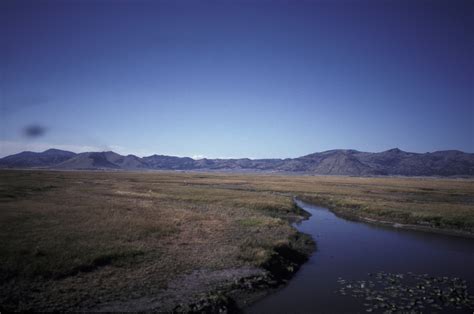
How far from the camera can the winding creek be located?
14820mm

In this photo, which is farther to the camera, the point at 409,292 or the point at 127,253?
the point at 127,253

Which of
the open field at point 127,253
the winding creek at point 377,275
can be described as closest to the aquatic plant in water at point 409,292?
the winding creek at point 377,275

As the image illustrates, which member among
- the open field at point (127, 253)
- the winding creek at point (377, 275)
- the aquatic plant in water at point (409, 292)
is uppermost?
the open field at point (127, 253)

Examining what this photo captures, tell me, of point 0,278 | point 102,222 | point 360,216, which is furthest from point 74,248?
point 360,216

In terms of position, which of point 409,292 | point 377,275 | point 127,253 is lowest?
point 377,275

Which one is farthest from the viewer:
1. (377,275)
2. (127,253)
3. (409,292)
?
(127,253)

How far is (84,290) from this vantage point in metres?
14.2

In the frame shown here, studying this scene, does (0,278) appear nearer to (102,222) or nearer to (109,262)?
(109,262)

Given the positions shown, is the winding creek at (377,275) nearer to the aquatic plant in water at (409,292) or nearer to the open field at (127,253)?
the aquatic plant in water at (409,292)

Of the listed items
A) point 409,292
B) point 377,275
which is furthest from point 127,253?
point 409,292

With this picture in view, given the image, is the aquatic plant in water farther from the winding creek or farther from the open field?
the open field

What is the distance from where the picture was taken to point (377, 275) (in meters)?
19.2

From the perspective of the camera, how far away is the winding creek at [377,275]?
14.8m

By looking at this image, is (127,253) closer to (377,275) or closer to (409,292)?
(377,275)
